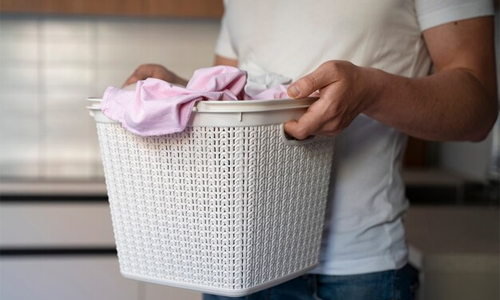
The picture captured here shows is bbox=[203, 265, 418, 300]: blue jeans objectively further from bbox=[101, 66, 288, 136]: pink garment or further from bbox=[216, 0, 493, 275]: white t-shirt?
bbox=[101, 66, 288, 136]: pink garment

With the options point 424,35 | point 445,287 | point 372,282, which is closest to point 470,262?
point 445,287

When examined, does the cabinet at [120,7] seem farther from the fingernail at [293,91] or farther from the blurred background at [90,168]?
the fingernail at [293,91]

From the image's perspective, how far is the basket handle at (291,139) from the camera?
75 cm

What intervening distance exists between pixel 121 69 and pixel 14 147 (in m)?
0.53

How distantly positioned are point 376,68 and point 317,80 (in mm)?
181

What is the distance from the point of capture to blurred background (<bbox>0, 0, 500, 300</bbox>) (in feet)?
5.91

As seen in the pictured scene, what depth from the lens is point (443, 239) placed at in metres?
1.72

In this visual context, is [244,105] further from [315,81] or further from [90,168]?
[90,168]

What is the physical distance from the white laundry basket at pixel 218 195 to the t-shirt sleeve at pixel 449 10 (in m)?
0.23

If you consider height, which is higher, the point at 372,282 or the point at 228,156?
the point at 228,156

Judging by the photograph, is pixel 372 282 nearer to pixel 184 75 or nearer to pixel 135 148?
pixel 135 148

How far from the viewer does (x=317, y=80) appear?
2.39 ft

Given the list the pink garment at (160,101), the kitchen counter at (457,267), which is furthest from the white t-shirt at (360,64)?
the kitchen counter at (457,267)

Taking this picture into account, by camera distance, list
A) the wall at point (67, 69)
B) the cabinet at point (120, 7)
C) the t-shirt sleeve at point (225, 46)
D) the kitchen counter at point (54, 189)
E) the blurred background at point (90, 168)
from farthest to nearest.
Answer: the wall at point (67, 69) → the cabinet at point (120, 7) → the kitchen counter at point (54, 189) → the blurred background at point (90, 168) → the t-shirt sleeve at point (225, 46)
